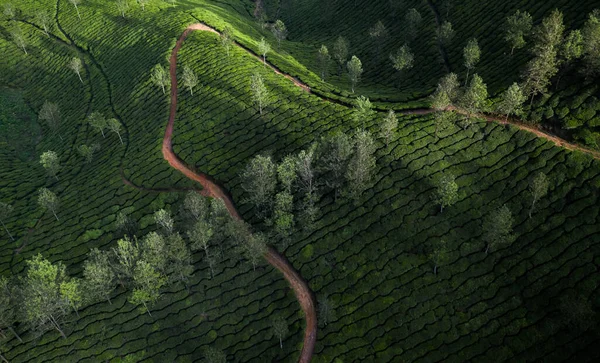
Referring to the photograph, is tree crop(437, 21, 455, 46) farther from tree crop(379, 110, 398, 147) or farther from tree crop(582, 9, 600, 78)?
tree crop(379, 110, 398, 147)

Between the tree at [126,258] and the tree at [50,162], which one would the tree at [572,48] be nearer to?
the tree at [126,258]

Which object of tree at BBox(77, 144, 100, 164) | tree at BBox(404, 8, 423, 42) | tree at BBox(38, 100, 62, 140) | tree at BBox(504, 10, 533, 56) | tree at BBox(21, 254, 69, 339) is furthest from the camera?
tree at BBox(404, 8, 423, 42)

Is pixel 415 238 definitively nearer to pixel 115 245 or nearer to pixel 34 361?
pixel 115 245

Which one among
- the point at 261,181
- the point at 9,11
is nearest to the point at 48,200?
the point at 261,181

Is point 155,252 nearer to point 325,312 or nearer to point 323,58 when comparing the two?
point 325,312

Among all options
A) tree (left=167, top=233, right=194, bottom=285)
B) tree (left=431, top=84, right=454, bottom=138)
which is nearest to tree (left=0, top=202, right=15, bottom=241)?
tree (left=167, top=233, right=194, bottom=285)

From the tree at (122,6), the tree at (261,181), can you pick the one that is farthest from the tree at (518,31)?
the tree at (122,6)
